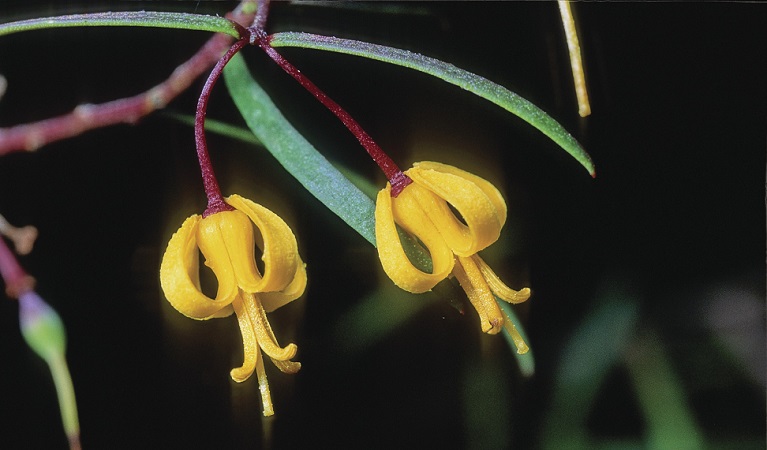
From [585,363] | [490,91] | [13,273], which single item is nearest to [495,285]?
[490,91]

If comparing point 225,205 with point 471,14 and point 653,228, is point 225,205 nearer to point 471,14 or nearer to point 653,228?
point 471,14

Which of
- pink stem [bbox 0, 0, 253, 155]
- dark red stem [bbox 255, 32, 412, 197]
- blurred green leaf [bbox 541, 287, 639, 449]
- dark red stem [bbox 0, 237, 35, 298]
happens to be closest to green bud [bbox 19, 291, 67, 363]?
dark red stem [bbox 0, 237, 35, 298]

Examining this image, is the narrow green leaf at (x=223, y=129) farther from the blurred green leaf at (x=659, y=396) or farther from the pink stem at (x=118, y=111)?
the blurred green leaf at (x=659, y=396)

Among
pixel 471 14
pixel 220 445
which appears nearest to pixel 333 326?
pixel 220 445

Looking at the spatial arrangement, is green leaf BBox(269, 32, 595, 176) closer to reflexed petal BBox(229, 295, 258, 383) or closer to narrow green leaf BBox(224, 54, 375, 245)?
narrow green leaf BBox(224, 54, 375, 245)

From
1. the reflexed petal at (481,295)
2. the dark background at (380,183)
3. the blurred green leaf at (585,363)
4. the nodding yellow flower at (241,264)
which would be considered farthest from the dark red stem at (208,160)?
the blurred green leaf at (585,363)

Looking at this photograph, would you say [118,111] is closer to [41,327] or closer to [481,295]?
[41,327]
